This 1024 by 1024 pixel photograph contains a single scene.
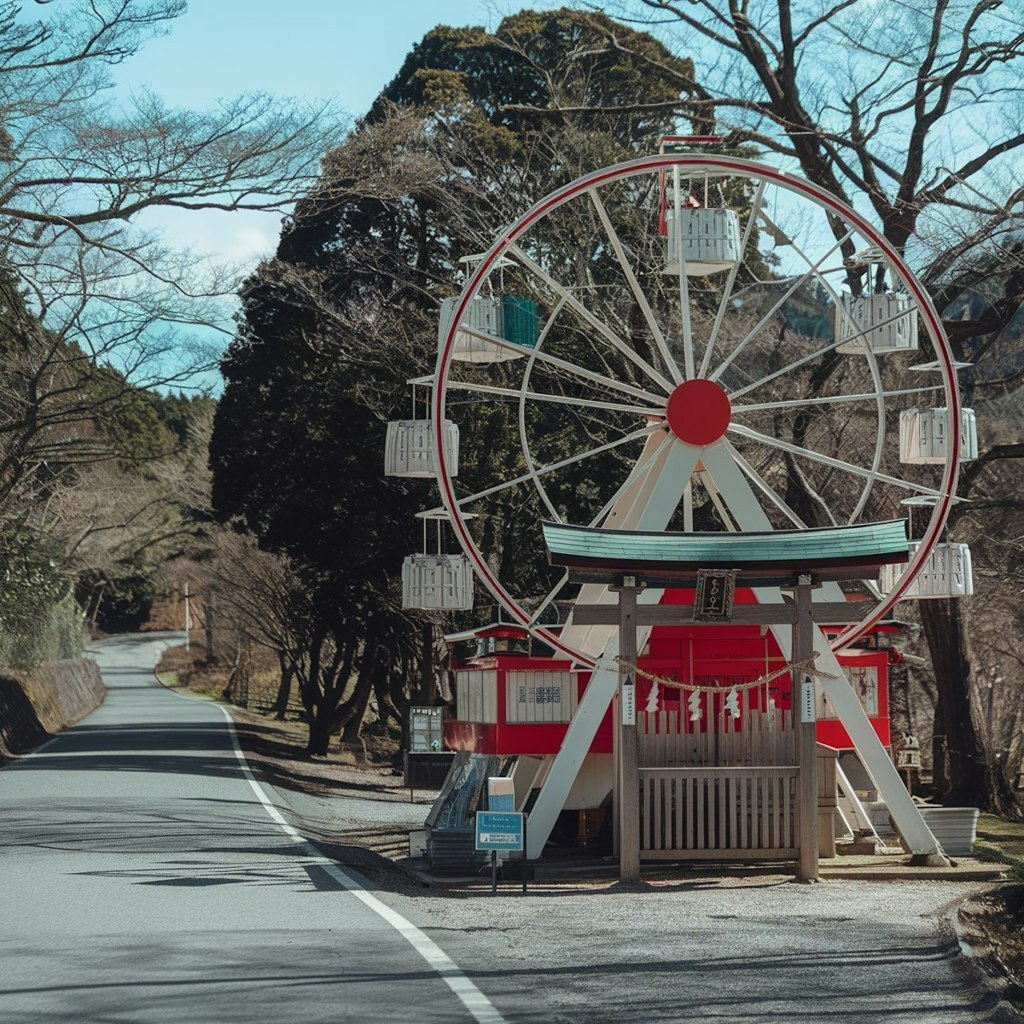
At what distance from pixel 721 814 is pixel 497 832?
2604 mm

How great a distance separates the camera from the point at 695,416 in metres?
17.0

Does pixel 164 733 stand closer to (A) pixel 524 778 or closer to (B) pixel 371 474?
(B) pixel 371 474

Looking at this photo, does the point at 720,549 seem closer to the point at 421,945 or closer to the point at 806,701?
the point at 806,701

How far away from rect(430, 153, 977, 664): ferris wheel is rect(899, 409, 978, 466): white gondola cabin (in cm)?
3

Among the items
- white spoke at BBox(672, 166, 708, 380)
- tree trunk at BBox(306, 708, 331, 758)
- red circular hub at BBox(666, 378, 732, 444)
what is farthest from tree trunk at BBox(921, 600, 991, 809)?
tree trunk at BBox(306, 708, 331, 758)

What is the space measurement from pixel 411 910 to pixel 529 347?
7.64m

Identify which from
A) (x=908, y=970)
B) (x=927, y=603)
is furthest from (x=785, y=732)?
(x=927, y=603)

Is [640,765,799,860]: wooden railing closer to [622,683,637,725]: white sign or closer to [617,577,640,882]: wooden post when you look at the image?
[617,577,640,882]: wooden post

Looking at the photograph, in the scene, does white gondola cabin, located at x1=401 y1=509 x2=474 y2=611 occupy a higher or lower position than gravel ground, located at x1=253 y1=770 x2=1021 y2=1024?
higher

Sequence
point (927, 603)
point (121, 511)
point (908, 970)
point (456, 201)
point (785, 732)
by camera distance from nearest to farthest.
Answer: point (908, 970)
point (785, 732)
point (927, 603)
point (456, 201)
point (121, 511)

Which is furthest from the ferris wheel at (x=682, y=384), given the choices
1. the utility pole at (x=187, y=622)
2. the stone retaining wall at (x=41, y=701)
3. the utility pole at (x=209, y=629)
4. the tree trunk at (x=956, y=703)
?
the utility pole at (x=187, y=622)

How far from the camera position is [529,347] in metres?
17.5

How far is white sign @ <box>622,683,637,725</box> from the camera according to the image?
48.0 ft

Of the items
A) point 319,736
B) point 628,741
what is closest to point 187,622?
point 319,736
